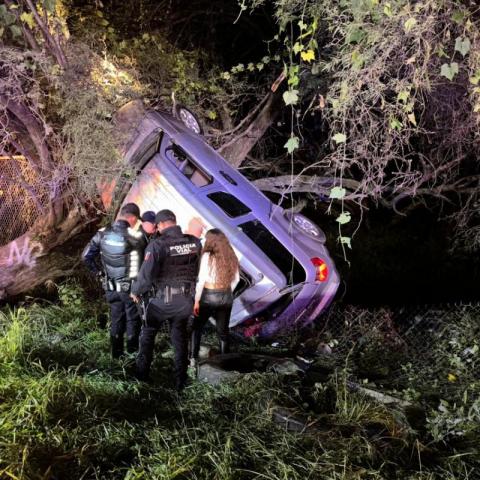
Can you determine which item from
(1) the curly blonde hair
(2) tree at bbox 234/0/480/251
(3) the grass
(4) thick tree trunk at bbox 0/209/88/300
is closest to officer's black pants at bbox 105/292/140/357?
(3) the grass

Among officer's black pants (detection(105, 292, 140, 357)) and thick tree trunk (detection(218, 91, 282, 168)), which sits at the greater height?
thick tree trunk (detection(218, 91, 282, 168))

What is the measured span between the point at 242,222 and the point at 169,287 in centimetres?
152

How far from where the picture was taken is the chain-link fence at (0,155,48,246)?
6.21m

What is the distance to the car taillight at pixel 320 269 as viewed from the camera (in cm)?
545

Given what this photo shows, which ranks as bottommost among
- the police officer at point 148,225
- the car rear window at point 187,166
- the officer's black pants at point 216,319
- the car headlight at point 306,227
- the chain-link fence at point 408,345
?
the chain-link fence at point 408,345

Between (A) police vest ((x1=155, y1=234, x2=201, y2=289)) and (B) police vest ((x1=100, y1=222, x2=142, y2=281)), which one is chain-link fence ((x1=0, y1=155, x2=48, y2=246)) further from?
(A) police vest ((x1=155, y1=234, x2=201, y2=289))

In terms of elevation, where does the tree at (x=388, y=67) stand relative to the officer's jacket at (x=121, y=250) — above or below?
above

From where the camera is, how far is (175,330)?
432 cm

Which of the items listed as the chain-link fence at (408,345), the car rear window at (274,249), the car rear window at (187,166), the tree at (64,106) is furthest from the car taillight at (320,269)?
the tree at (64,106)

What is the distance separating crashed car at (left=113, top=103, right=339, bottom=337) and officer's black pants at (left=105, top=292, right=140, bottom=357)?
1.11m

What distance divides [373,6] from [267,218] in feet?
8.62

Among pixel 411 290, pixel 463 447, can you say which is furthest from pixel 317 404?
pixel 411 290

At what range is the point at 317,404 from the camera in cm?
383

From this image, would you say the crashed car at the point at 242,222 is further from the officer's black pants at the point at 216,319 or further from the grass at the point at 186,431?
the grass at the point at 186,431
